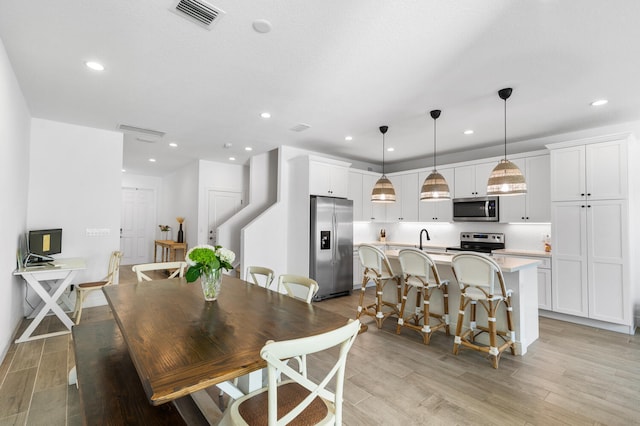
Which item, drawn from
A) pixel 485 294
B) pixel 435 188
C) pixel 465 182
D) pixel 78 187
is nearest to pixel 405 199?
pixel 465 182

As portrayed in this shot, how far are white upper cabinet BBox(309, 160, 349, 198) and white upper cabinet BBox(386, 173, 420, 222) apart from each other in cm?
133

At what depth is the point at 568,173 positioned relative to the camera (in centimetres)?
416

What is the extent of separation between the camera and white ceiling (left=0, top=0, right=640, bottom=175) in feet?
6.62

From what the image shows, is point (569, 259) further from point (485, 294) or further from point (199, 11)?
point (199, 11)

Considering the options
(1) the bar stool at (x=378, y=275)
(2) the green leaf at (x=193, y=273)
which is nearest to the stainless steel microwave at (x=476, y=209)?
(1) the bar stool at (x=378, y=275)

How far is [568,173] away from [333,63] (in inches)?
147

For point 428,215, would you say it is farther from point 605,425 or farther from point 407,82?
point 605,425

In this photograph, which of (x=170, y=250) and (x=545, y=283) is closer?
(x=545, y=283)

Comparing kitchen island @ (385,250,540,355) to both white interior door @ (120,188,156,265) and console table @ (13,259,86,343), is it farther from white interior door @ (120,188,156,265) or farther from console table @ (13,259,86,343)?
white interior door @ (120,188,156,265)

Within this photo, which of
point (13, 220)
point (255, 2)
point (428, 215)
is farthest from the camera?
point (428, 215)

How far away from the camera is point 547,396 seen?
2.30m

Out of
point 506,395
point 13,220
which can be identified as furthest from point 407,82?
point 13,220

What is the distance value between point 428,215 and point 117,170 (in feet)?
18.3

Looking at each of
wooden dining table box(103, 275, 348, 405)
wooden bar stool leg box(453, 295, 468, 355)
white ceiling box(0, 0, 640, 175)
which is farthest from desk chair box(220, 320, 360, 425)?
wooden bar stool leg box(453, 295, 468, 355)
